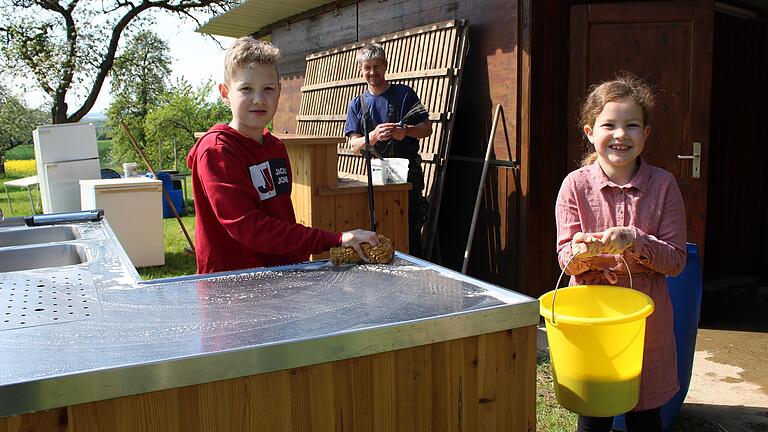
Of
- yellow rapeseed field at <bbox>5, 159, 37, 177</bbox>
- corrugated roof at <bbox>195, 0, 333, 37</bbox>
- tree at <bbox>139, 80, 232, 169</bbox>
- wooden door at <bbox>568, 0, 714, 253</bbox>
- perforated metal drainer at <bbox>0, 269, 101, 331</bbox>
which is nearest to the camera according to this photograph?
perforated metal drainer at <bbox>0, 269, 101, 331</bbox>

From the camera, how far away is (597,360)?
2244mm

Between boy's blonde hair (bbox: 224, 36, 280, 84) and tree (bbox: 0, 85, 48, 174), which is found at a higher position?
tree (bbox: 0, 85, 48, 174)

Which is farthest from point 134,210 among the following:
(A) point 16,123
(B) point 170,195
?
(A) point 16,123

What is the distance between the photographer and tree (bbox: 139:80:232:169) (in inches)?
634

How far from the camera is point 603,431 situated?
2598 mm

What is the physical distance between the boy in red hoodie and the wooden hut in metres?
3.33

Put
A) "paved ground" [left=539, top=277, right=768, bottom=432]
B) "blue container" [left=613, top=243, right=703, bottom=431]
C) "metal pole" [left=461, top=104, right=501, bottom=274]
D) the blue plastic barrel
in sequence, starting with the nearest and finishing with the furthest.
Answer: "blue container" [left=613, top=243, right=703, bottom=431]
"paved ground" [left=539, top=277, right=768, bottom=432]
"metal pole" [left=461, top=104, right=501, bottom=274]
the blue plastic barrel

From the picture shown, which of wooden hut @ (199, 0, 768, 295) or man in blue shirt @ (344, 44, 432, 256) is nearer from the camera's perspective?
wooden hut @ (199, 0, 768, 295)

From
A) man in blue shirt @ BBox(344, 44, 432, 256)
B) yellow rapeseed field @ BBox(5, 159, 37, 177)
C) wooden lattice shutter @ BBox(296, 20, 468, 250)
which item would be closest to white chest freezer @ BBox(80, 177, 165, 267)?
wooden lattice shutter @ BBox(296, 20, 468, 250)

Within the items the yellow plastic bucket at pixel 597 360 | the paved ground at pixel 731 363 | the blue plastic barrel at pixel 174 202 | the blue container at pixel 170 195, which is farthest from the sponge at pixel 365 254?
the blue plastic barrel at pixel 174 202

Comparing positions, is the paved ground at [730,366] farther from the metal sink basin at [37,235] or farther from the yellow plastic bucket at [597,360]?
the metal sink basin at [37,235]

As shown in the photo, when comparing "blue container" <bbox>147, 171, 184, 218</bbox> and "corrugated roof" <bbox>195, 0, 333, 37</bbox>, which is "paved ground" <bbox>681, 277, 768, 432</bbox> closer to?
"corrugated roof" <bbox>195, 0, 333, 37</bbox>

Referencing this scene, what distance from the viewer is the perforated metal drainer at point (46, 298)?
1719 millimetres

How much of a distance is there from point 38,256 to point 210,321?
5.30 feet
